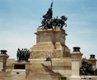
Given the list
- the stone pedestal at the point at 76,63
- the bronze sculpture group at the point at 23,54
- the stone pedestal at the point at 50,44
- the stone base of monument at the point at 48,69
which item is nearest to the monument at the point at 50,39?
the stone pedestal at the point at 50,44

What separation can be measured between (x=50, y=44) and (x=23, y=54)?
3.73 m

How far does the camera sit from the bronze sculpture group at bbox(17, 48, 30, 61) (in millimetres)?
41250

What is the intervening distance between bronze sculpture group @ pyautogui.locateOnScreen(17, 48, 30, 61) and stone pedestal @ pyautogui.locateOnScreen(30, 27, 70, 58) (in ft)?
3.39

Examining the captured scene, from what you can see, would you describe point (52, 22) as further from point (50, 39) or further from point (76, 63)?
point (76, 63)

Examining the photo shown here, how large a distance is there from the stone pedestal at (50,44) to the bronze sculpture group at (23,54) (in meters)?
1.03

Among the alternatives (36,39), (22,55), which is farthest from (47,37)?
(22,55)

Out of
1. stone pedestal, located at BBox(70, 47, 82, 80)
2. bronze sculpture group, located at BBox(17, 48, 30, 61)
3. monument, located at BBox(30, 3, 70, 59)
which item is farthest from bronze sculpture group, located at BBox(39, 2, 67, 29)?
stone pedestal, located at BBox(70, 47, 82, 80)

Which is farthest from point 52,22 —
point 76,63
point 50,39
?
point 76,63

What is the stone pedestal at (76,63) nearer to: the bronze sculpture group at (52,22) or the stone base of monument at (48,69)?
the stone base of monument at (48,69)

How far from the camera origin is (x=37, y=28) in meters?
45.4

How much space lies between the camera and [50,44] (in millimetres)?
43688

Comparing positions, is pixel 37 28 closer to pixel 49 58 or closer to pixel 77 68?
pixel 49 58

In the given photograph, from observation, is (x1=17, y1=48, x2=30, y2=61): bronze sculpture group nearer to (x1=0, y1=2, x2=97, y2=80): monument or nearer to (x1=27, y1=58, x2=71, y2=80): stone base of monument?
(x1=0, y1=2, x2=97, y2=80): monument

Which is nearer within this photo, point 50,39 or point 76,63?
point 76,63
